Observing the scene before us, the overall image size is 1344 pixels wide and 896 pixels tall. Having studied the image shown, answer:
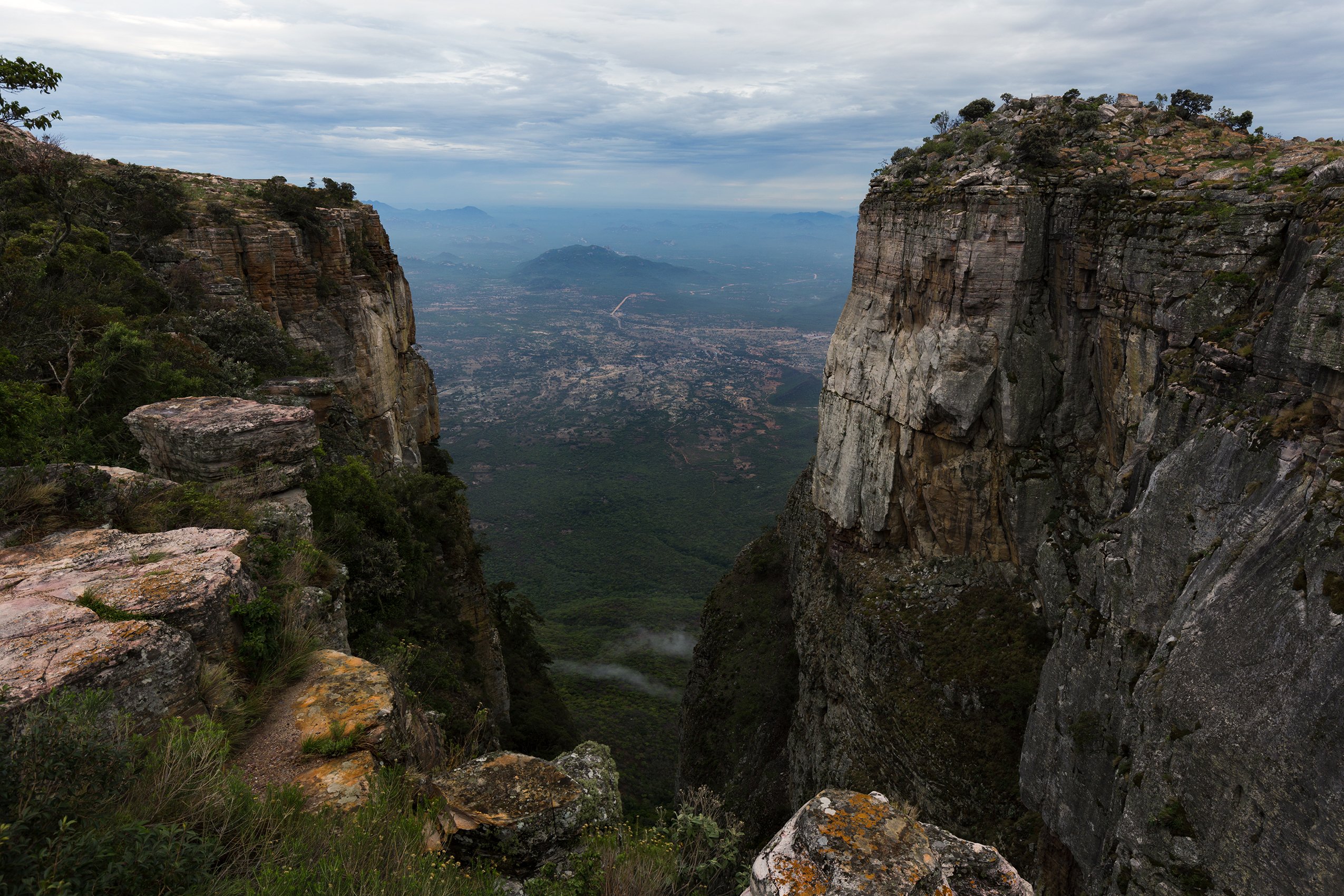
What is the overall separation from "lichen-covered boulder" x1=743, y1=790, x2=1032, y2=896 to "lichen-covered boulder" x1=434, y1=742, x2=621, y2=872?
2121 millimetres

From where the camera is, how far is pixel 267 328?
1822 cm

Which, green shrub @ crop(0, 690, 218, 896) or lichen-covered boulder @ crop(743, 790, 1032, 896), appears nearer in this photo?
green shrub @ crop(0, 690, 218, 896)

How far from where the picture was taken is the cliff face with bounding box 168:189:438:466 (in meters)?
20.2

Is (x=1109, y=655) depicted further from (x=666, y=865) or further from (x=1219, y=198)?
(x=666, y=865)

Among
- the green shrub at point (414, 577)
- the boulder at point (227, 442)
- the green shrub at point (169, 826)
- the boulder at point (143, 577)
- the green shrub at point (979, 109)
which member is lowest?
the green shrub at point (414, 577)

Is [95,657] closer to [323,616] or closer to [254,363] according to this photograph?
[323,616]

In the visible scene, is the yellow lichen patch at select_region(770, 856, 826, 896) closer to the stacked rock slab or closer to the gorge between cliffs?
the gorge between cliffs

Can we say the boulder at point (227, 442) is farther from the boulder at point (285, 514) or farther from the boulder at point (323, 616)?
the boulder at point (323, 616)

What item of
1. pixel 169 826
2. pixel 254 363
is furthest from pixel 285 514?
pixel 254 363

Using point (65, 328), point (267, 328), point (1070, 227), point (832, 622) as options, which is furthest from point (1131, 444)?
point (65, 328)

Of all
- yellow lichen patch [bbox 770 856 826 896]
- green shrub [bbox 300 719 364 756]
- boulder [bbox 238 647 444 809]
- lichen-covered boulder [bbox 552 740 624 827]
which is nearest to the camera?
yellow lichen patch [bbox 770 856 826 896]

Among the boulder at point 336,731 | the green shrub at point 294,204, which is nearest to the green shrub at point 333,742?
the boulder at point 336,731

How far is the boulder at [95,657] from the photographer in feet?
16.4

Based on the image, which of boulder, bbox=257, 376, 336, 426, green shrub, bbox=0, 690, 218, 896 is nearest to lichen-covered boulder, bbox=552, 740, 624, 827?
green shrub, bbox=0, 690, 218, 896
